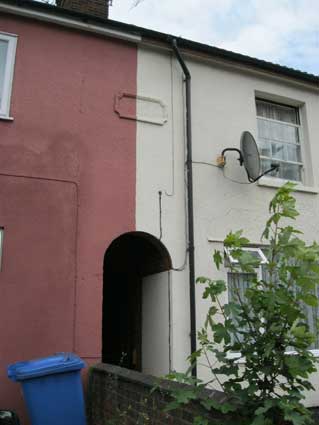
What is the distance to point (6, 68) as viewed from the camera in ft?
22.5

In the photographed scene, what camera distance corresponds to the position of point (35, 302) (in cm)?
608

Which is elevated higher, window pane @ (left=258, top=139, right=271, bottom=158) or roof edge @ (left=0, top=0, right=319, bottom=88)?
roof edge @ (left=0, top=0, right=319, bottom=88)

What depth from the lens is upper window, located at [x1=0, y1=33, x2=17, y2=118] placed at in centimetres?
670

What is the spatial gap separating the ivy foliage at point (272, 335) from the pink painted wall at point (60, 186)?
3.21 meters

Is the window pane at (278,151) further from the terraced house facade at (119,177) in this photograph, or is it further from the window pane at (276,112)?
the window pane at (276,112)

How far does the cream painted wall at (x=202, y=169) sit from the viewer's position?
705 cm

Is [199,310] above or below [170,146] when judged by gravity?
below

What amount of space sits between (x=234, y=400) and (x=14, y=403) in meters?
3.63

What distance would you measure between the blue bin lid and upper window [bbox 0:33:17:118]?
352 centimetres

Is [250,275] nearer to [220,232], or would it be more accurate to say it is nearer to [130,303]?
[220,232]

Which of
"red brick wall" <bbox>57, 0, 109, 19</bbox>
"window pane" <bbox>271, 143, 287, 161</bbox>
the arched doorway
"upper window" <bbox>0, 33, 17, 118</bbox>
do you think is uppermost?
"red brick wall" <bbox>57, 0, 109, 19</bbox>

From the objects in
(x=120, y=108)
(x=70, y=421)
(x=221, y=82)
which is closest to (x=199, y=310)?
(x=70, y=421)

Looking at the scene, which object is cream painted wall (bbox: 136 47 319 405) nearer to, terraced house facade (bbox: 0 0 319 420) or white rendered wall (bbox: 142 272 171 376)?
terraced house facade (bbox: 0 0 319 420)

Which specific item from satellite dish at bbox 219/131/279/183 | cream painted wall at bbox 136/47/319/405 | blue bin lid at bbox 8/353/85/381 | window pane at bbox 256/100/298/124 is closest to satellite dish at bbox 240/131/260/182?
satellite dish at bbox 219/131/279/183
